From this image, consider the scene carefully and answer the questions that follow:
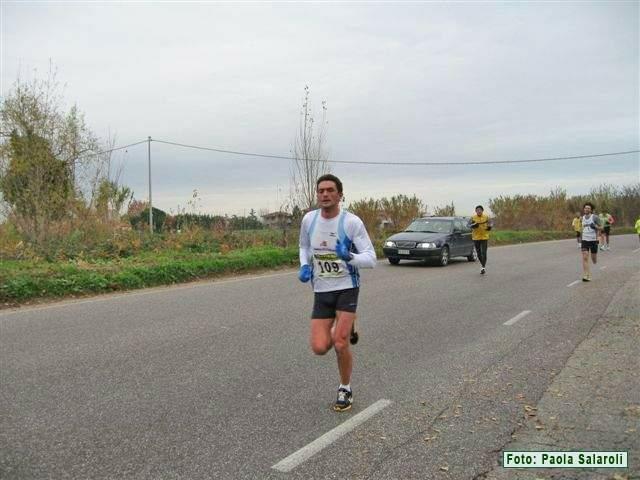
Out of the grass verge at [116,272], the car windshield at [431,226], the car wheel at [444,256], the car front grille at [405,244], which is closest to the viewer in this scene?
the grass verge at [116,272]

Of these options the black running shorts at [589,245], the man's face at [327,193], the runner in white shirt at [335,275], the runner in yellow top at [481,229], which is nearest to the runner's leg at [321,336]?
the runner in white shirt at [335,275]

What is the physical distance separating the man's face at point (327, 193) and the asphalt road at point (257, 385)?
172 centimetres

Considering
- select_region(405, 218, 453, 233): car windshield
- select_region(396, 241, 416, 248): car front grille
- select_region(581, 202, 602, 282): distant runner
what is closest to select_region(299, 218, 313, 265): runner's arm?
select_region(581, 202, 602, 282): distant runner

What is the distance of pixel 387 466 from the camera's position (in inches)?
144

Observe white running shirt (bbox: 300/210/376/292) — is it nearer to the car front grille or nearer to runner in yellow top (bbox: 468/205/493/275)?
runner in yellow top (bbox: 468/205/493/275)

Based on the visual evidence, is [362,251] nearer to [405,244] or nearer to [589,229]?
[589,229]

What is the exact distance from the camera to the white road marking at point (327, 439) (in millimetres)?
3674

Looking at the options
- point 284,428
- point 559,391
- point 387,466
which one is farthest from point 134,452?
point 559,391

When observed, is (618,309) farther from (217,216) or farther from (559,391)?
(217,216)

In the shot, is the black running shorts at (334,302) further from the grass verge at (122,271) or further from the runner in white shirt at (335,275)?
the grass verge at (122,271)

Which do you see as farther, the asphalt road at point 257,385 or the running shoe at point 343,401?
the running shoe at point 343,401

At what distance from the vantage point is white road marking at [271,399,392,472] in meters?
3.67

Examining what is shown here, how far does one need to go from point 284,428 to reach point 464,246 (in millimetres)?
16429

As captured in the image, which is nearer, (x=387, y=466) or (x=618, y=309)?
(x=387, y=466)
